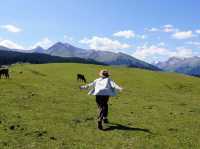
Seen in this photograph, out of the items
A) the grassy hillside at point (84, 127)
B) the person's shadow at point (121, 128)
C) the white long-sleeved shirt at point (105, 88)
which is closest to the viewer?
the grassy hillside at point (84, 127)

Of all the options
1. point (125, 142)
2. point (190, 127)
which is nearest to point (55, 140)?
point (125, 142)

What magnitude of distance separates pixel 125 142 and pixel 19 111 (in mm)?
10845

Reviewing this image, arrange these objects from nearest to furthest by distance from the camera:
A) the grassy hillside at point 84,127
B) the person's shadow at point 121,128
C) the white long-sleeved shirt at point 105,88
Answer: the grassy hillside at point 84,127 < the white long-sleeved shirt at point 105,88 < the person's shadow at point 121,128

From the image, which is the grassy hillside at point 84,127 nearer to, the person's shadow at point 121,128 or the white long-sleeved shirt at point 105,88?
the person's shadow at point 121,128

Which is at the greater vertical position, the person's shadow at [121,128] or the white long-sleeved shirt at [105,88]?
the white long-sleeved shirt at [105,88]

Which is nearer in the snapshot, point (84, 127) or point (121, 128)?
point (84, 127)

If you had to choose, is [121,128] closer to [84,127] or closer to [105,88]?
[84,127]

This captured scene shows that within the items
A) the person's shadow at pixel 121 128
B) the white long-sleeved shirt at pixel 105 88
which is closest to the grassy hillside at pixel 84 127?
the person's shadow at pixel 121 128

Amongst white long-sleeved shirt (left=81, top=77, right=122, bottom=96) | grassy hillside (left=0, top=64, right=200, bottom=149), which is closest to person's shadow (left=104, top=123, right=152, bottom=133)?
grassy hillside (left=0, top=64, right=200, bottom=149)

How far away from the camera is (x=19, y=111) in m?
26.5

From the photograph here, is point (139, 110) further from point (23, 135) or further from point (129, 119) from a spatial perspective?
point (23, 135)

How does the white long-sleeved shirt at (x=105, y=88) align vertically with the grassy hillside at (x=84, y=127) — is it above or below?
above

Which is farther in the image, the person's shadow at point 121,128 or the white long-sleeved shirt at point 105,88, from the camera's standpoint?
the person's shadow at point 121,128

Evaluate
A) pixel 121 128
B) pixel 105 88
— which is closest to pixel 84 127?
pixel 121 128
